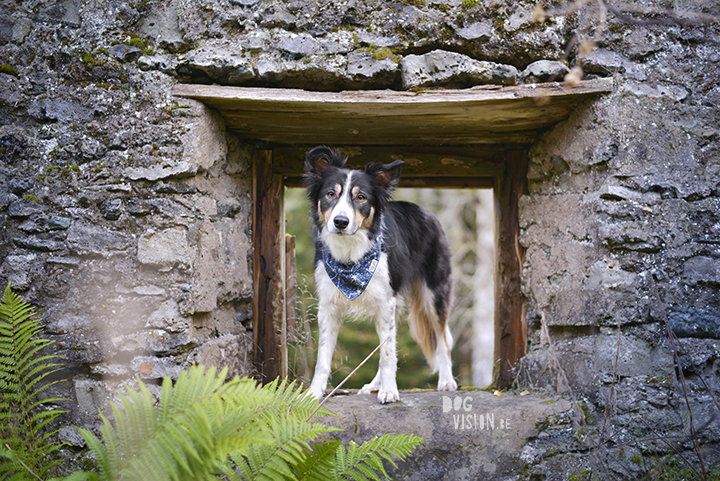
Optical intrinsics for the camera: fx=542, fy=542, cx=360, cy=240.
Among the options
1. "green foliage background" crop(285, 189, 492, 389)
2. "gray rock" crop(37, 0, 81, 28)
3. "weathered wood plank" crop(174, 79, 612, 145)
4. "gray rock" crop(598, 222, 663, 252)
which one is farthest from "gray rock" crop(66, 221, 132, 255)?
"green foliage background" crop(285, 189, 492, 389)

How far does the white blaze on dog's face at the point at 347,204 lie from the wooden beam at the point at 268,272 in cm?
76

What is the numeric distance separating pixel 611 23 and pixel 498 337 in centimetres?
257

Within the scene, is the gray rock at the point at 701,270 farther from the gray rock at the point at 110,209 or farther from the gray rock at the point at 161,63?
the gray rock at the point at 110,209

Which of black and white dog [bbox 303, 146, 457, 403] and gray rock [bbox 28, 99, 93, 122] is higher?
gray rock [bbox 28, 99, 93, 122]

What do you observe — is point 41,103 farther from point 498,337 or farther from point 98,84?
point 498,337

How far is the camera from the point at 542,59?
3582mm

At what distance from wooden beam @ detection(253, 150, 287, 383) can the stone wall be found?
3.18ft

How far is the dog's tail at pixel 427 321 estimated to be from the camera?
4.87m

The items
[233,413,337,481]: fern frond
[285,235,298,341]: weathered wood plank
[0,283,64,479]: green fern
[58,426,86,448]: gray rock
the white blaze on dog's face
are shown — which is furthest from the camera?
[285,235,298,341]: weathered wood plank

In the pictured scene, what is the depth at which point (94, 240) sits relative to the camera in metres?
3.37

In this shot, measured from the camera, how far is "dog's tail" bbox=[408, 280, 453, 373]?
4.87 m

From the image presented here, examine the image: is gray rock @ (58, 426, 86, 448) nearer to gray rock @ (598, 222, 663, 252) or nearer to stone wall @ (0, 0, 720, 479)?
stone wall @ (0, 0, 720, 479)

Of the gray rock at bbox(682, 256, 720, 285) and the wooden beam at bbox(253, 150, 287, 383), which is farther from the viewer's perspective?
the wooden beam at bbox(253, 150, 287, 383)

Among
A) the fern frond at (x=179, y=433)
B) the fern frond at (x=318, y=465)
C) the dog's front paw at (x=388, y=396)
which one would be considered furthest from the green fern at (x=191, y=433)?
the dog's front paw at (x=388, y=396)
